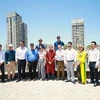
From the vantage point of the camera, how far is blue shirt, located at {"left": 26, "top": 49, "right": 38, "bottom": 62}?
751cm

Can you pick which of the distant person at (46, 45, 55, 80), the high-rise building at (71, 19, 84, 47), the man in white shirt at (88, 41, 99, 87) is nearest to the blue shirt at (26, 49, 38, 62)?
the distant person at (46, 45, 55, 80)

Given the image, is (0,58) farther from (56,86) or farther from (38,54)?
(56,86)

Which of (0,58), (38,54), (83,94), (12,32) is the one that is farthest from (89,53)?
(12,32)

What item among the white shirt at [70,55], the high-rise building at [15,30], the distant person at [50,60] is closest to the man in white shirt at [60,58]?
the distant person at [50,60]

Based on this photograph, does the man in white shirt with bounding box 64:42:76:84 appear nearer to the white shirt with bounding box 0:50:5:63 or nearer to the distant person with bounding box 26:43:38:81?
the distant person with bounding box 26:43:38:81

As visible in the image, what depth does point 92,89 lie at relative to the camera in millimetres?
5863

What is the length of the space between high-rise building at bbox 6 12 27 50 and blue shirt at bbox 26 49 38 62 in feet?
201

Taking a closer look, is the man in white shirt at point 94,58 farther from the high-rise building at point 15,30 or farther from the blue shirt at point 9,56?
the high-rise building at point 15,30

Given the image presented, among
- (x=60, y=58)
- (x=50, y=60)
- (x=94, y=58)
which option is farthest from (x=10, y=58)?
(x=94, y=58)

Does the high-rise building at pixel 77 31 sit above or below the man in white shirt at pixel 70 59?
above

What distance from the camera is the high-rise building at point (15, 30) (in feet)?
227

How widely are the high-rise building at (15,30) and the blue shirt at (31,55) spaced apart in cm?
6135

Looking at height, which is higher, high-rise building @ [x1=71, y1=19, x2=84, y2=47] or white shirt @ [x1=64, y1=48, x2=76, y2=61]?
high-rise building @ [x1=71, y1=19, x2=84, y2=47]

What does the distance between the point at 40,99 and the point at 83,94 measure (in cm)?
140
